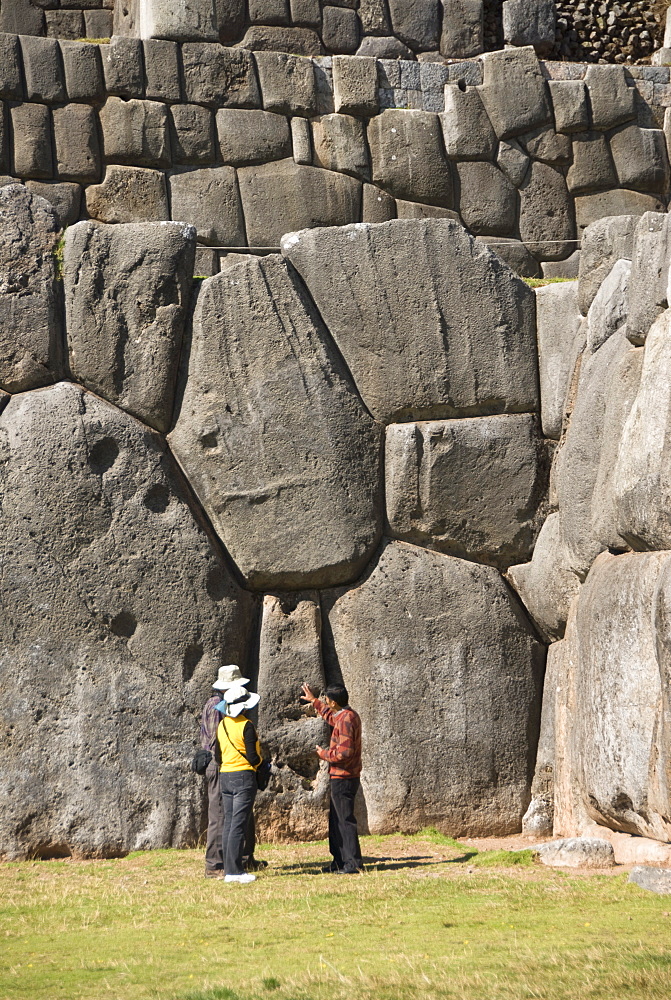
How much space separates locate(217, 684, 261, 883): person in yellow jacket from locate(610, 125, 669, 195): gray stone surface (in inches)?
295

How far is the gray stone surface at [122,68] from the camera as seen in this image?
11094mm

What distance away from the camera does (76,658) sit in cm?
860

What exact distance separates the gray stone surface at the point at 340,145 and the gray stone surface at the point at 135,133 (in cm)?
145

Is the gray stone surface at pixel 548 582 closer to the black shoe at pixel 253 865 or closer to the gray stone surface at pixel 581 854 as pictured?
the gray stone surface at pixel 581 854

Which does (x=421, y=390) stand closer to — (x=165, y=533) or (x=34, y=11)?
(x=165, y=533)

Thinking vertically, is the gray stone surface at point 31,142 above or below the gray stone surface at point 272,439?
above

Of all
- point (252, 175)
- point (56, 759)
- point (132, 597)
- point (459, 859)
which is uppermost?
point (252, 175)

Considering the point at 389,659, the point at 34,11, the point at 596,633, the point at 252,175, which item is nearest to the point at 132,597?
the point at 389,659

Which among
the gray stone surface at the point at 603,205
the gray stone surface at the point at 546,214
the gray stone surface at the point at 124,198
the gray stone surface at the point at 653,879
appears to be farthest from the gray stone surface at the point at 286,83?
the gray stone surface at the point at 653,879

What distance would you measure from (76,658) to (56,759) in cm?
72

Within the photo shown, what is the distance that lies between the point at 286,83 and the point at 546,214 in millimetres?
2844

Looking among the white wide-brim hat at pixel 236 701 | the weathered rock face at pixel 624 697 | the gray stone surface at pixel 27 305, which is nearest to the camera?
the weathered rock face at pixel 624 697

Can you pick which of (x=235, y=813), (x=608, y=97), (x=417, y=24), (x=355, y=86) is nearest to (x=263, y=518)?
(x=235, y=813)

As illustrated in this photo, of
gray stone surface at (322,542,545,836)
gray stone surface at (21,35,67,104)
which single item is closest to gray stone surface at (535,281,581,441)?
gray stone surface at (322,542,545,836)
